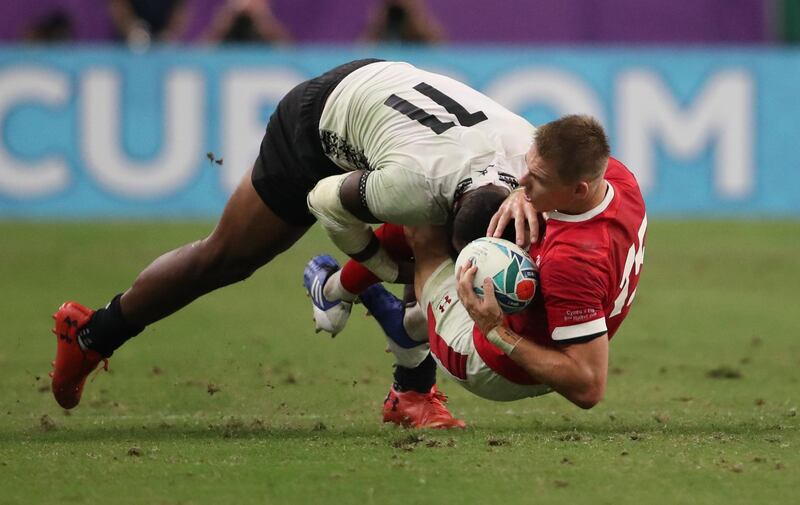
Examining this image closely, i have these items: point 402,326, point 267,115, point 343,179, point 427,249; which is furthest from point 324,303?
point 267,115

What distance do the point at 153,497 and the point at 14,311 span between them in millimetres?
6439

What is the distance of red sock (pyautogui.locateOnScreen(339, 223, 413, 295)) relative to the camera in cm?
711

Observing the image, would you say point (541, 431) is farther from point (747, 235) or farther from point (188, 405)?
point (747, 235)

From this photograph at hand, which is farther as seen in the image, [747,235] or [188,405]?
[747,235]

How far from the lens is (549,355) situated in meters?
6.05

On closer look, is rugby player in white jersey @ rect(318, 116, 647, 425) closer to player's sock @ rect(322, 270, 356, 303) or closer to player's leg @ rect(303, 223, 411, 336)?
player's leg @ rect(303, 223, 411, 336)

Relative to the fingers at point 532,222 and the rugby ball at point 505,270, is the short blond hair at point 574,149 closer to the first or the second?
the fingers at point 532,222

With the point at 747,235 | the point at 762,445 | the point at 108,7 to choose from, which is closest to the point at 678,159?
the point at 747,235

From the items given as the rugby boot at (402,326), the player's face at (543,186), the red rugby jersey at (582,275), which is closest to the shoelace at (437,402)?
the rugby boot at (402,326)

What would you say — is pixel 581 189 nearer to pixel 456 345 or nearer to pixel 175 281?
pixel 456 345

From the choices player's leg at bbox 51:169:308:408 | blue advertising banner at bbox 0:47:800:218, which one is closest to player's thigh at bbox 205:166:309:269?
player's leg at bbox 51:169:308:408

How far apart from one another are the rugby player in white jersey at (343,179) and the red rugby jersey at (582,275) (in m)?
0.44

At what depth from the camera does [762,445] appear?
632 centimetres

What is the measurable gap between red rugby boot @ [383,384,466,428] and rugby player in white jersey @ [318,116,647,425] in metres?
0.62
